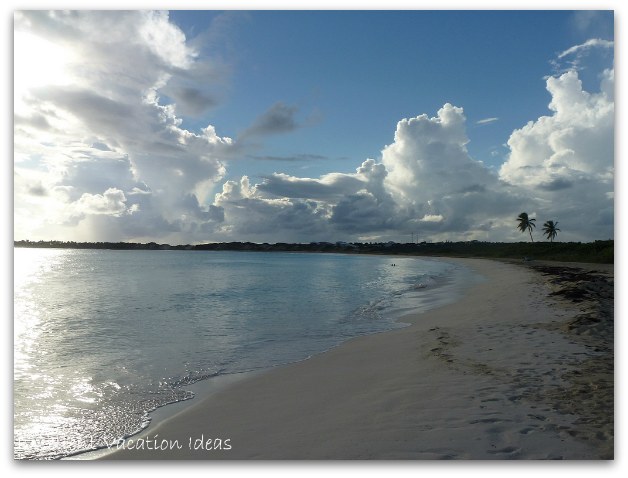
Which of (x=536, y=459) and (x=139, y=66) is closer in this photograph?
(x=536, y=459)

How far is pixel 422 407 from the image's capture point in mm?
5980

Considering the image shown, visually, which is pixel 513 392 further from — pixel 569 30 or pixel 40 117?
pixel 40 117

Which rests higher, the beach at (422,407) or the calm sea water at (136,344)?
the beach at (422,407)

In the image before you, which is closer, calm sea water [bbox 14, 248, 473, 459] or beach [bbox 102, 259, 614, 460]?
beach [bbox 102, 259, 614, 460]

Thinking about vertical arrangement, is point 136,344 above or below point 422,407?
below

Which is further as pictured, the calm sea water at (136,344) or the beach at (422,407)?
the calm sea water at (136,344)

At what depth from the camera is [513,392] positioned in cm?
632

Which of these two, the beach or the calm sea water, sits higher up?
the beach

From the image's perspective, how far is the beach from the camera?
5.05 m

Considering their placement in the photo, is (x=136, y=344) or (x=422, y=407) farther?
(x=136, y=344)

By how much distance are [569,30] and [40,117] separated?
1042 centimetres

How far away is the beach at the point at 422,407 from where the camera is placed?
16.6 ft

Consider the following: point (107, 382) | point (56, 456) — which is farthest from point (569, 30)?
point (107, 382)

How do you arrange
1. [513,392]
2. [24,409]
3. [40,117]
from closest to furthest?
[513,392] < [24,409] < [40,117]
